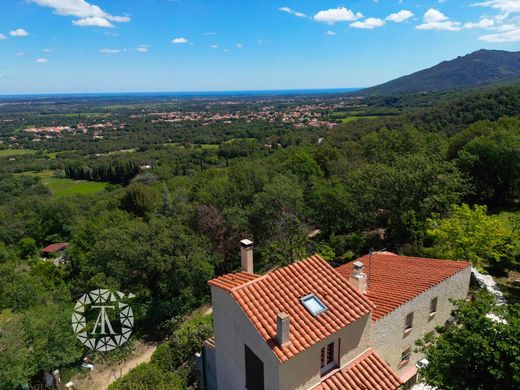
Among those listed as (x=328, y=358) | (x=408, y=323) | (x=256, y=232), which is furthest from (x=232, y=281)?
(x=256, y=232)

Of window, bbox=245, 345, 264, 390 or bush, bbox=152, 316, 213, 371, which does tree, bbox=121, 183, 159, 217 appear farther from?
window, bbox=245, 345, 264, 390

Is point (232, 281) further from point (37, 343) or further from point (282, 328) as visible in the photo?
point (37, 343)

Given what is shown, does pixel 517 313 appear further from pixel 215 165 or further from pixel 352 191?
pixel 215 165

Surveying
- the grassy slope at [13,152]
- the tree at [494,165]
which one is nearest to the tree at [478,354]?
the tree at [494,165]

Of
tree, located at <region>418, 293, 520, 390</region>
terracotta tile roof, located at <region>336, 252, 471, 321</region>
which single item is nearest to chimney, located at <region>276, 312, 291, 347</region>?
tree, located at <region>418, 293, 520, 390</region>

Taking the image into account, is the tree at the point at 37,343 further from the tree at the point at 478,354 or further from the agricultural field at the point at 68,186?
the agricultural field at the point at 68,186

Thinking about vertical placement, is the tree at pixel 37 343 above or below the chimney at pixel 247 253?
below
